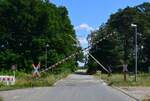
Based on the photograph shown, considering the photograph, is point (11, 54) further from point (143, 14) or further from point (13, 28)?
point (143, 14)

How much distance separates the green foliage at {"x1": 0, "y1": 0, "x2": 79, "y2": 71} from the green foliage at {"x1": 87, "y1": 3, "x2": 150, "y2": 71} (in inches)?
1075

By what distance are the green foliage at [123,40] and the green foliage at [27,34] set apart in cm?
2730

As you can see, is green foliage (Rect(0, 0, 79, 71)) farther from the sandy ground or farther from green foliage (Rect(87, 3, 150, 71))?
the sandy ground

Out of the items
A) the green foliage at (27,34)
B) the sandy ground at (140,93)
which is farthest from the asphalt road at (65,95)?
the green foliage at (27,34)

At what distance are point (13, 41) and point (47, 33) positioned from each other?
7105mm

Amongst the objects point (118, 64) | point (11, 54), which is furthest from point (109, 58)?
point (11, 54)

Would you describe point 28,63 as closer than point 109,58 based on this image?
Yes

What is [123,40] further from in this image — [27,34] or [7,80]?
[7,80]

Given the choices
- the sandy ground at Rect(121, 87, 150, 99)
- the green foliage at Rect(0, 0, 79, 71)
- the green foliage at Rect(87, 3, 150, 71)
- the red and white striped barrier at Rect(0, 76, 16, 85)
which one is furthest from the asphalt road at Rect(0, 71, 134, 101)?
the green foliage at Rect(87, 3, 150, 71)

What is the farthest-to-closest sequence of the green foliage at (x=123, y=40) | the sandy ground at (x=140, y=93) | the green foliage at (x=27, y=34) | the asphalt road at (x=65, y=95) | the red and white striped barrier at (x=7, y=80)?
the green foliage at (x=123, y=40) → the green foliage at (x=27, y=34) → the red and white striped barrier at (x=7, y=80) → the sandy ground at (x=140, y=93) → the asphalt road at (x=65, y=95)

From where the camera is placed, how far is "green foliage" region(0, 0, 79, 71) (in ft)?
326

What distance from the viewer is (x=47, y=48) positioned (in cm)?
10194

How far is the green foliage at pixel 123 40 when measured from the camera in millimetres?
128500

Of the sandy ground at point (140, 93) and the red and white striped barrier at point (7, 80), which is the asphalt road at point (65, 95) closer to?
the sandy ground at point (140, 93)
